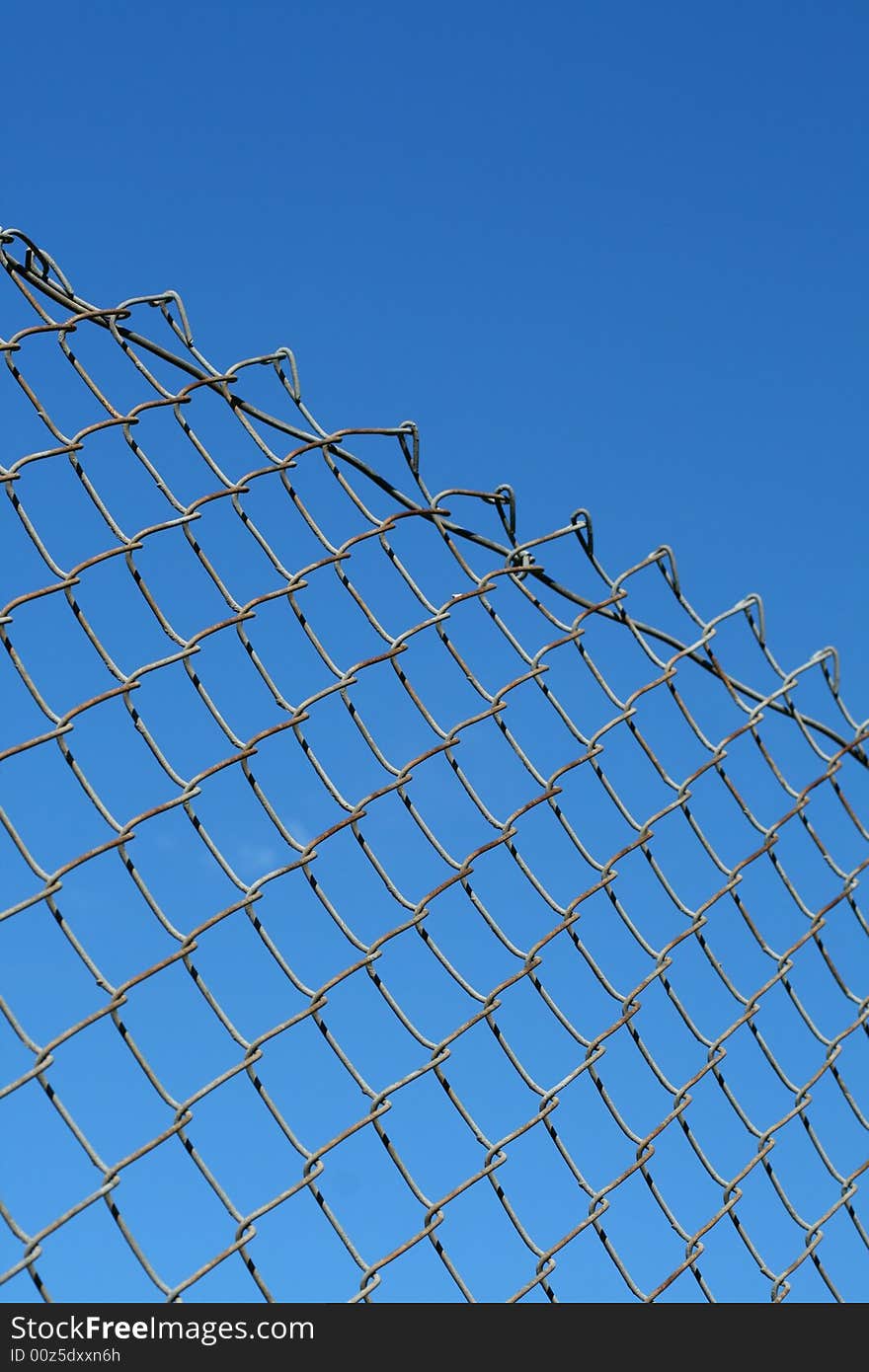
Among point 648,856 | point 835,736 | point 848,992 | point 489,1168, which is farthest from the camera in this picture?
point 835,736

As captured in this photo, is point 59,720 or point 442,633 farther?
point 442,633

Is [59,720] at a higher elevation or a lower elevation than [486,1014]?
higher

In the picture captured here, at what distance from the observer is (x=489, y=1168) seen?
1984 mm

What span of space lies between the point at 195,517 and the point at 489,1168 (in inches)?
41.2

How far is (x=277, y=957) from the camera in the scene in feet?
6.00

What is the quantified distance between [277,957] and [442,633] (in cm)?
67

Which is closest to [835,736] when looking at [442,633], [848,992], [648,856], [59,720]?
[848,992]
